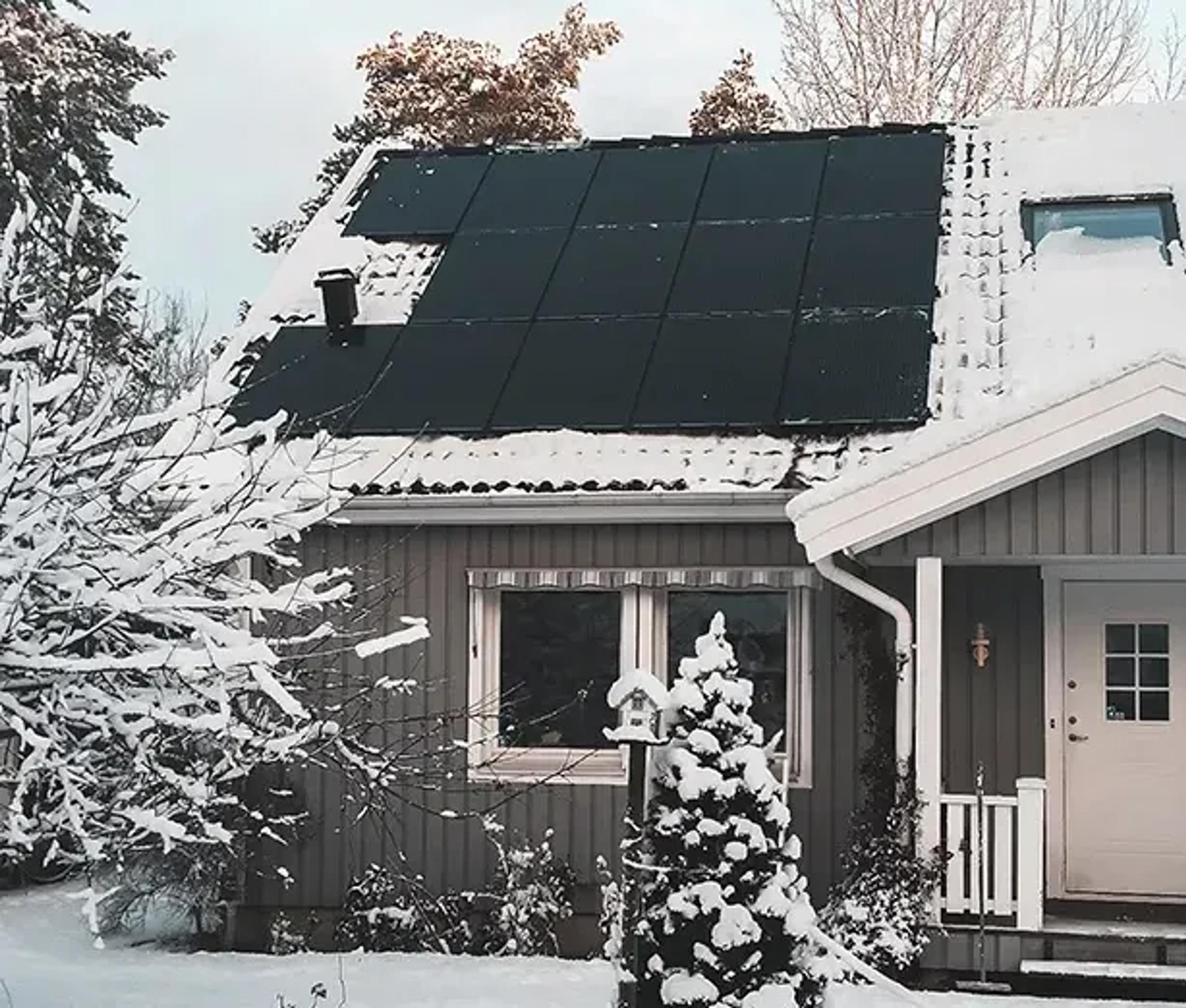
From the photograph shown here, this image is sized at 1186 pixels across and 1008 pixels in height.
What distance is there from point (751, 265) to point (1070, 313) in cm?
215

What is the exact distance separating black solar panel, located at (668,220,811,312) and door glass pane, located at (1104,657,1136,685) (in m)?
3.07

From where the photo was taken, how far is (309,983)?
8.70 m

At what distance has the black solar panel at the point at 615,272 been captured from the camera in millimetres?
11453

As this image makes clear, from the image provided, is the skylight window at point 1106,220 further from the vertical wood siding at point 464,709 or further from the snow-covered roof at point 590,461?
the vertical wood siding at point 464,709

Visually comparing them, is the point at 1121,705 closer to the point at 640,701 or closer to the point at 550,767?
the point at 550,767

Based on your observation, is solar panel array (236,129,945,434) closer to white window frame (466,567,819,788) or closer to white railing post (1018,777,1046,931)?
white window frame (466,567,819,788)

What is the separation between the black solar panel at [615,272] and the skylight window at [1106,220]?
2477 mm

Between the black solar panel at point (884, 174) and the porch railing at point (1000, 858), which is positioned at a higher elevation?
the black solar panel at point (884, 174)

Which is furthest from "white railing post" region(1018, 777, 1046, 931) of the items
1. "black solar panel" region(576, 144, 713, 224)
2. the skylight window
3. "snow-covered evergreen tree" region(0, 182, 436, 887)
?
"black solar panel" region(576, 144, 713, 224)

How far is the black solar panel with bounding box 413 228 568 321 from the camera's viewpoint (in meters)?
11.7

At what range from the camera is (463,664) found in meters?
10.2

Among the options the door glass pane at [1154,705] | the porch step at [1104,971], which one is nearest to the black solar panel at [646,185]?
the door glass pane at [1154,705]

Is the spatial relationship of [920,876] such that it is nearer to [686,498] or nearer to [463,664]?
[686,498]

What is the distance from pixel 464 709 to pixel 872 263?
4087 millimetres
